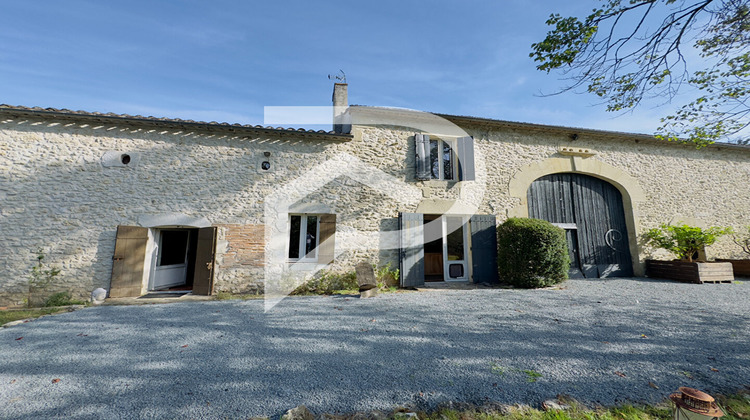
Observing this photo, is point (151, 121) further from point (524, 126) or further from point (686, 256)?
point (686, 256)

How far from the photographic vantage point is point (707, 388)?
2234mm

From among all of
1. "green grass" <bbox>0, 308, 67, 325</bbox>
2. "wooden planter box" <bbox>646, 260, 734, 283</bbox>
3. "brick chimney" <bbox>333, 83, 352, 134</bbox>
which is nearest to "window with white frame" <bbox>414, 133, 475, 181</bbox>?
"brick chimney" <bbox>333, 83, 352, 134</bbox>

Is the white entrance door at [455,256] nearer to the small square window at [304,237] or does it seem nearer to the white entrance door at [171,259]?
the small square window at [304,237]

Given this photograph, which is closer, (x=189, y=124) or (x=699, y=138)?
(x=699, y=138)

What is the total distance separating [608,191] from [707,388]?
26.3 ft

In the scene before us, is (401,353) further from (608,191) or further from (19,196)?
(608,191)

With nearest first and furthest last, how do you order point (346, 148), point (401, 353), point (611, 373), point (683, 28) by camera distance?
point (611, 373), point (401, 353), point (683, 28), point (346, 148)

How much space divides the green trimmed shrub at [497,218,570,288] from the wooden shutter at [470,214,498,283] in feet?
1.80

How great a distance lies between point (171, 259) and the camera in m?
7.25

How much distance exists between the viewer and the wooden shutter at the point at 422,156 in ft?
24.2

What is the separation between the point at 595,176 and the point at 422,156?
5.49 m

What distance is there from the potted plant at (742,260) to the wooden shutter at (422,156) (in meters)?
9.17

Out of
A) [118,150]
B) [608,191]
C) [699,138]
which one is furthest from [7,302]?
[608,191]

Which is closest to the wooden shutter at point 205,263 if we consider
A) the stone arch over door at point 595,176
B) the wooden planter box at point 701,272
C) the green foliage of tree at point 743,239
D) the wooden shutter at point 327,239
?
the wooden shutter at point 327,239
